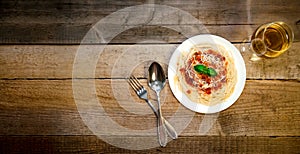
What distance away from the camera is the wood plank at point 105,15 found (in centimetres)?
137

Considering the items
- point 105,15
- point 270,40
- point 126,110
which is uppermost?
point 105,15

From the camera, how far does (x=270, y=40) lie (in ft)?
4.28

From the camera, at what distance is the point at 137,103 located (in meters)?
1.33

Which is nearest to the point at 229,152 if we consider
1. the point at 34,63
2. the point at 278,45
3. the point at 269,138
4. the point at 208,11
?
the point at 269,138

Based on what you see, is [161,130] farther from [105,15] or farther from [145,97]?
[105,15]

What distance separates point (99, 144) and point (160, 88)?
0.31 meters

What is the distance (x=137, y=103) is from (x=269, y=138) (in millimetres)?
510

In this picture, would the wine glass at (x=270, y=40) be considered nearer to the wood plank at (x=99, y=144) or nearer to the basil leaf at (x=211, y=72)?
the basil leaf at (x=211, y=72)

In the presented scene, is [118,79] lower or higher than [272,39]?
lower

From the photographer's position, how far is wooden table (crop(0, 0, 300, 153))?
1.34m

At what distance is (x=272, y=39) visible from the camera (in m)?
1.30

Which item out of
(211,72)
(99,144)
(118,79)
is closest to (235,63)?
(211,72)

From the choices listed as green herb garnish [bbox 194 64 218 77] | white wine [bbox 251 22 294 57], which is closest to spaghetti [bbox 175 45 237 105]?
green herb garnish [bbox 194 64 218 77]

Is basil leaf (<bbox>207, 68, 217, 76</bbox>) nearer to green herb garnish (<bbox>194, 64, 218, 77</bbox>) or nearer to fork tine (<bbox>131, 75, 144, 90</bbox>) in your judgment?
green herb garnish (<bbox>194, 64, 218, 77</bbox>)
